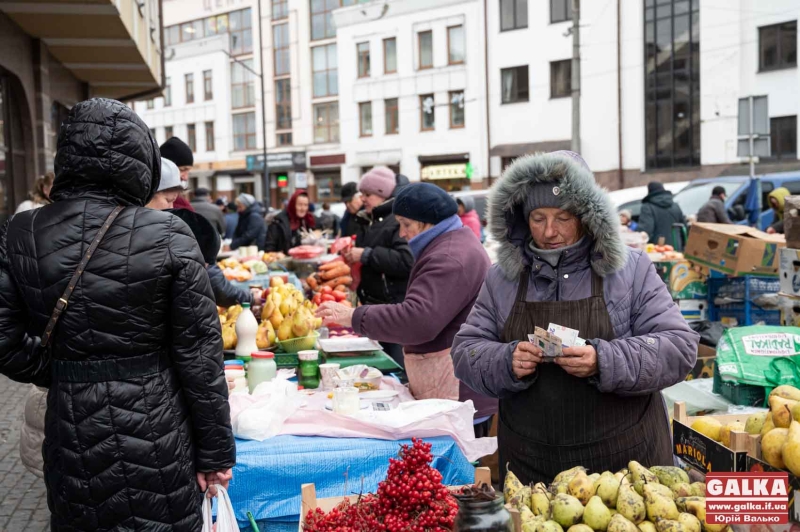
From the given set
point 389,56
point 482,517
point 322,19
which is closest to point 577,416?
point 482,517

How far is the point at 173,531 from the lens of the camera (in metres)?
2.47

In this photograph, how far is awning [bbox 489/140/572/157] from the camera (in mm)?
30044

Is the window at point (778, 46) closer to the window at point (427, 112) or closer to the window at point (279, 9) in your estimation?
the window at point (427, 112)

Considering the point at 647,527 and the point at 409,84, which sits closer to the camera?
the point at 647,527

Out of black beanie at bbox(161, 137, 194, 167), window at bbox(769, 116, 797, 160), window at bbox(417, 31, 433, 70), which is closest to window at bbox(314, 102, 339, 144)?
window at bbox(417, 31, 433, 70)

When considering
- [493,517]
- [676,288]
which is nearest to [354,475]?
[493,517]

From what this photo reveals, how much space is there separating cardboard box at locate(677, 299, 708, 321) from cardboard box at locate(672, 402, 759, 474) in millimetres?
5939

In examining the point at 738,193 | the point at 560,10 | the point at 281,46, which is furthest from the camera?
the point at 281,46

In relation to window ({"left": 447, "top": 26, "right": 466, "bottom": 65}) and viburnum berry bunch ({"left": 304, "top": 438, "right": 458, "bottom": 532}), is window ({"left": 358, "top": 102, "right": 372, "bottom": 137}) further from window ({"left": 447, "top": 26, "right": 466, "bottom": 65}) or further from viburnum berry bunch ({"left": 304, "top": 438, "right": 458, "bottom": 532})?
viburnum berry bunch ({"left": 304, "top": 438, "right": 458, "bottom": 532})

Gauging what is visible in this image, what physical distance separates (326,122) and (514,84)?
11.7 m

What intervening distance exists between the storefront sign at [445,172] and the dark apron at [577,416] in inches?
1184

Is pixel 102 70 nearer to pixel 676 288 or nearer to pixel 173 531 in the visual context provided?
pixel 676 288

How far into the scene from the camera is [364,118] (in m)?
36.5

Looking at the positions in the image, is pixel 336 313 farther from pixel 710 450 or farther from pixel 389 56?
pixel 389 56
